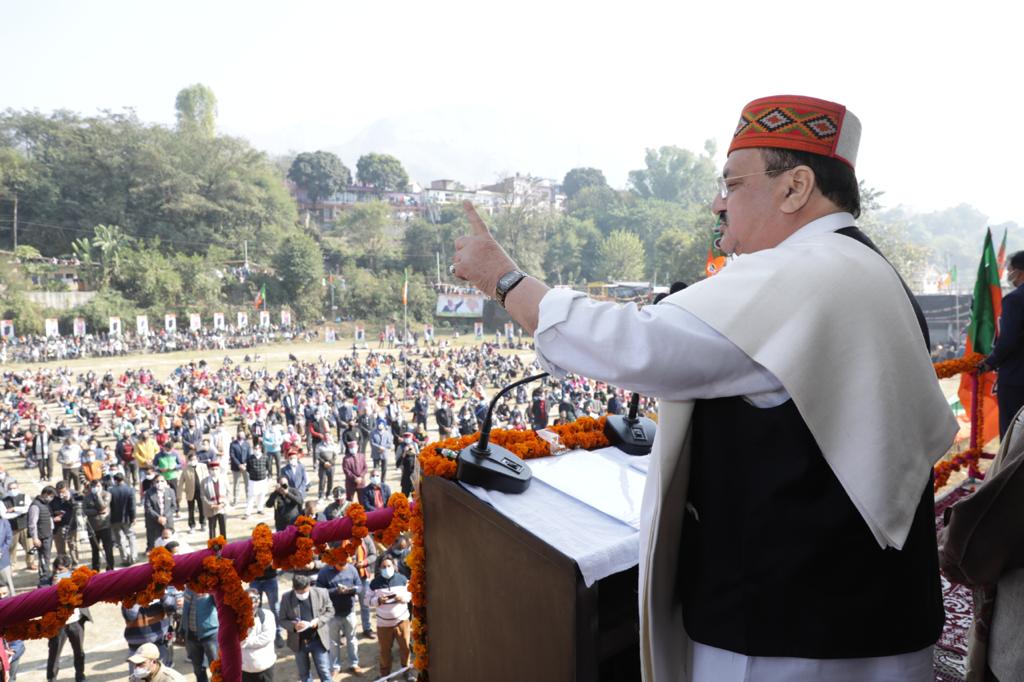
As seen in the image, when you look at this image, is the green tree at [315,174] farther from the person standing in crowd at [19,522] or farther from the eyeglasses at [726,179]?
the eyeglasses at [726,179]

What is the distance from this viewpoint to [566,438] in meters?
1.55

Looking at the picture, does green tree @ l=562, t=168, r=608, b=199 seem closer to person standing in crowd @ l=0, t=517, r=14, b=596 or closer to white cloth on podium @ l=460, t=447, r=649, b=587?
person standing in crowd @ l=0, t=517, r=14, b=596

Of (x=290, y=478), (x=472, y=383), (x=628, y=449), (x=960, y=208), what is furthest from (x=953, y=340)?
(x=960, y=208)

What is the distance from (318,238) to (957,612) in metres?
47.8

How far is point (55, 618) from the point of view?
47.8 inches

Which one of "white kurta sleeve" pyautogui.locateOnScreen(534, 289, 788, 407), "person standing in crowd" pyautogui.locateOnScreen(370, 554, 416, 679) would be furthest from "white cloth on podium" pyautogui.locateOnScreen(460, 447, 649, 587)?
"person standing in crowd" pyautogui.locateOnScreen(370, 554, 416, 679)

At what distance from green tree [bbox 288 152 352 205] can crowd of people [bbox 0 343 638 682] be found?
35523 millimetres

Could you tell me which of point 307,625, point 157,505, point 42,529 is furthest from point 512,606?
point 42,529

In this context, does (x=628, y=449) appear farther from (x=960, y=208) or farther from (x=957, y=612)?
(x=960, y=208)

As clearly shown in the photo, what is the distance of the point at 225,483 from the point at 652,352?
889 cm

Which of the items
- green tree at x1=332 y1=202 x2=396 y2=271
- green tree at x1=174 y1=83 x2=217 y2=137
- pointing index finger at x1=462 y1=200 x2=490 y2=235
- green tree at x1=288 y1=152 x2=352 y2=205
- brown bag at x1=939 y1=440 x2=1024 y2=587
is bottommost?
brown bag at x1=939 y1=440 x2=1024 y2=587

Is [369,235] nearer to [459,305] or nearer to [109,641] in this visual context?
[459,305]

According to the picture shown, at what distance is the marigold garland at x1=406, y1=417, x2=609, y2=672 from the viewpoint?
50.4 inches

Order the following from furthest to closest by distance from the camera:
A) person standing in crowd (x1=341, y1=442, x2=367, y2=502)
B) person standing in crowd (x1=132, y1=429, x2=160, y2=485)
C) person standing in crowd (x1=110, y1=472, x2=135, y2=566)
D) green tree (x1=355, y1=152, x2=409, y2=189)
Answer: green tree (x1=355, y1=152, x2=409, y2=189)
person standing in crowd (x1=132, y1=429, x2=160, y2=485)
person standing in crowd (x1=341, y1=442, x2=367, y2=502)
person standing in crowd (x1=110, y1=472, x2=135, y2=566)
